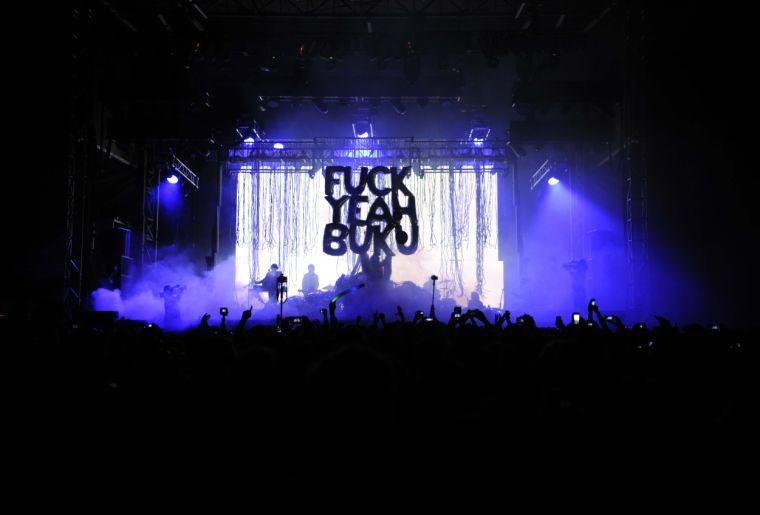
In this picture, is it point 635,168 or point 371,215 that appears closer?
point 635,168

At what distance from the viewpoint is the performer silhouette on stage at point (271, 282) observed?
1423cm

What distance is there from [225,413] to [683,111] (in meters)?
10.1

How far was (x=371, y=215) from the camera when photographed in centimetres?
1466

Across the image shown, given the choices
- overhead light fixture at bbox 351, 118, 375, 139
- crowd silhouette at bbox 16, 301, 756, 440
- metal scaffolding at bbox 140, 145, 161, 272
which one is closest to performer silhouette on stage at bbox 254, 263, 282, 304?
metal scaffolding at bbox 140, 145, 161, 272

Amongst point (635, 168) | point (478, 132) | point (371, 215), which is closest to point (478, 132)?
Result: point (478, 132)

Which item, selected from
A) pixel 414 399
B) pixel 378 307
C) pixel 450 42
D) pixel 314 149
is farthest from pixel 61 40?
pixel 414 399

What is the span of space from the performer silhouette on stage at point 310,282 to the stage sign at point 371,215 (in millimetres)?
1194

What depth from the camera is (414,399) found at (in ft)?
7.72

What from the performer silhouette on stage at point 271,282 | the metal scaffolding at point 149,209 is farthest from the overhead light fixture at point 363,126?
the metal scaffolding at point 149,209

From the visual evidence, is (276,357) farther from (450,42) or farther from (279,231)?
(279,231)

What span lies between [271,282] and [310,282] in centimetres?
140

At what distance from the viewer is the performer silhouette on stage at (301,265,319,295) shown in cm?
1526

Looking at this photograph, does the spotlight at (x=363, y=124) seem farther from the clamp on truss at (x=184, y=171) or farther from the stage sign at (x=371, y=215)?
the clamp on truss at (x=184, y=171)

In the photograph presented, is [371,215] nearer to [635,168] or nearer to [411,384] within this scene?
[635,168]
